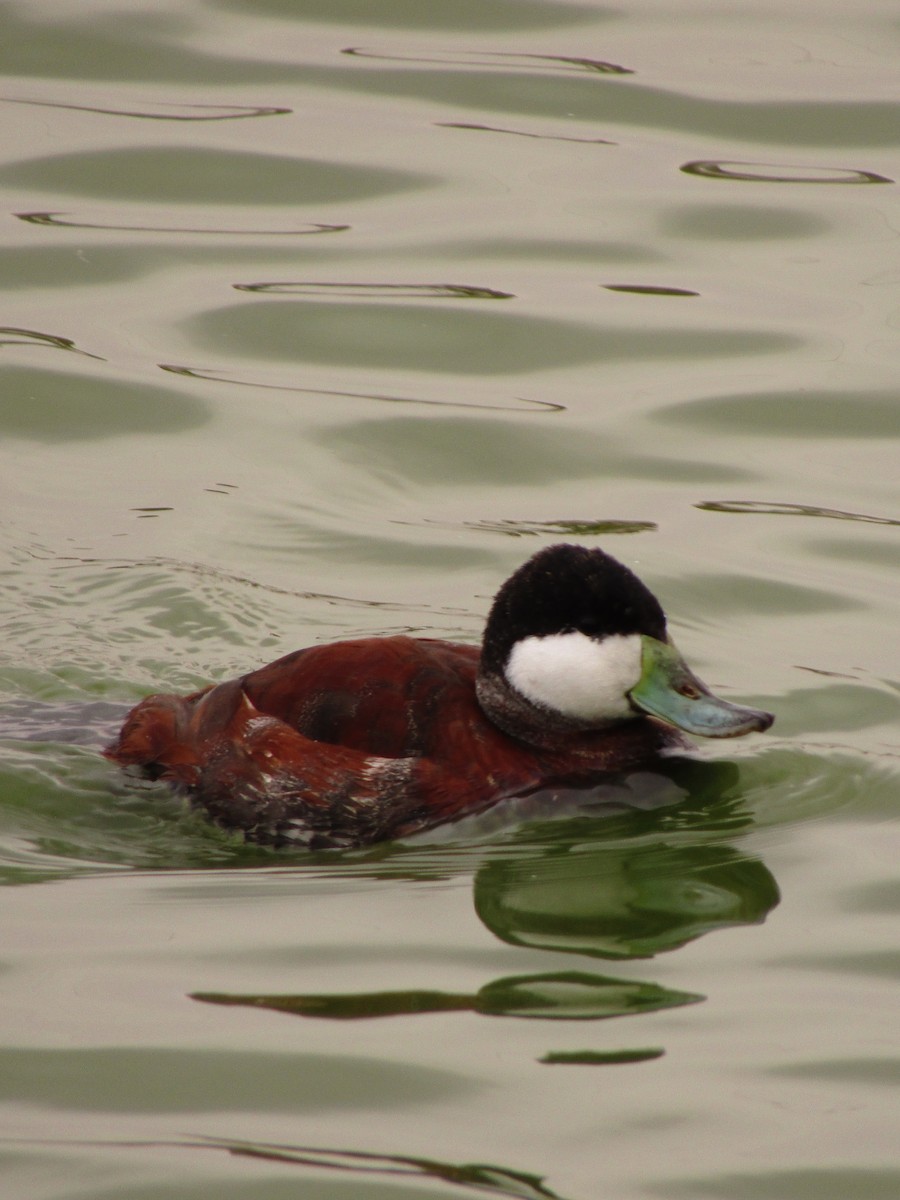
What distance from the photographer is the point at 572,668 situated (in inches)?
211

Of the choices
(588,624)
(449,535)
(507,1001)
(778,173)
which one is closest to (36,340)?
(449,535)

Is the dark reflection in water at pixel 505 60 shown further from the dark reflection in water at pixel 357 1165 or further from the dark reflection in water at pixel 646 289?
the dark reflection in water at pixel 357 1165

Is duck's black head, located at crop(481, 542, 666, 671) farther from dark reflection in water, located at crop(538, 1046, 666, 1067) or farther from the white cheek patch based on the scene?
dark reflection in water, located at crop(538, 1046, 666, 1067)

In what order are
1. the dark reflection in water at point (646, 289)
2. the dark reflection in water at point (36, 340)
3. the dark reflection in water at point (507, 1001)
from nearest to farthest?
the dark reflection in water at point (507, 1001), the dark reflection in water at point (36, 340), the dark reflection in water at point (646, 289)

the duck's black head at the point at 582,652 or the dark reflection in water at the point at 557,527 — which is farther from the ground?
the duck's black head at the point at 582,652

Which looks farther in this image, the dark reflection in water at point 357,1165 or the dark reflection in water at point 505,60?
the dark reflection in water at point 505,60

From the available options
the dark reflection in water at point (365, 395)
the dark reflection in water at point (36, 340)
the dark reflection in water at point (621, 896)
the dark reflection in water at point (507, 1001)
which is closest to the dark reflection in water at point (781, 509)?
the dark reflection in water at point (365, 395)

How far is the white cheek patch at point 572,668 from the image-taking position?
210 inches

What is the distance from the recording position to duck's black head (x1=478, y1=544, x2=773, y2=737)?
534 cm

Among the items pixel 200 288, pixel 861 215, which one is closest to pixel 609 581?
pixel 200 288

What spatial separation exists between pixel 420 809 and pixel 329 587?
237cm

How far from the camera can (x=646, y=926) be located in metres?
4.74

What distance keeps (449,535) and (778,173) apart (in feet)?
14.5

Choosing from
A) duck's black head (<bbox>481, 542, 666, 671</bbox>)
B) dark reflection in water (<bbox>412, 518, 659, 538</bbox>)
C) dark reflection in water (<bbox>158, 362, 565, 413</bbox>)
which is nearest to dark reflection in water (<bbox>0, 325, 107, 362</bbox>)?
dark reflection in water (<bbox>158, 362, 565, 413</bbox>)
